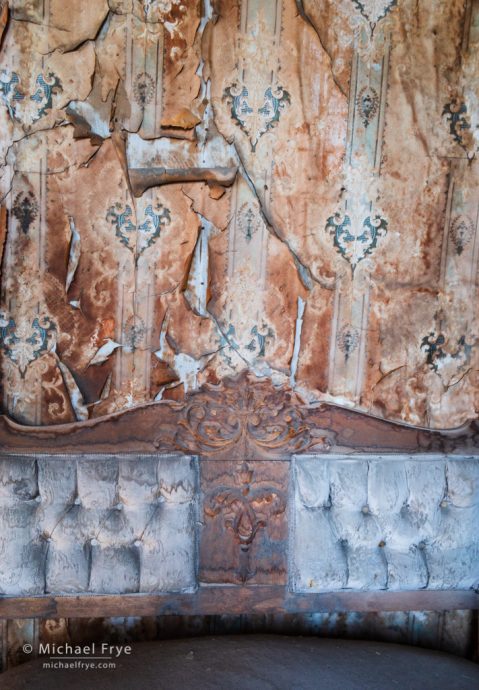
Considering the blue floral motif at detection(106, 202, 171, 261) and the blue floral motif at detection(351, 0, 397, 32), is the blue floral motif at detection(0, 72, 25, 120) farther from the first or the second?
the blue floral motif at detection(351, 0, 397, 32)

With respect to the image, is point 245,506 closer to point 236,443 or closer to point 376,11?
point 236,443

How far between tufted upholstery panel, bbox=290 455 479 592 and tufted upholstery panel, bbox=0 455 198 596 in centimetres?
39

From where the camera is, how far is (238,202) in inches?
72.0

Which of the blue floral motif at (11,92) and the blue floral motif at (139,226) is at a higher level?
the blue floral motif at (11,92)

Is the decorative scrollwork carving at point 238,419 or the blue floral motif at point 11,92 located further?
the decorative scrollwork carving at point 238,419

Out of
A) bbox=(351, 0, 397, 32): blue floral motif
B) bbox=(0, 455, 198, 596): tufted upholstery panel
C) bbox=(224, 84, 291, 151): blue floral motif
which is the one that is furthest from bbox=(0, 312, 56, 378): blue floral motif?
bbox=(351, 0, 397, 32): blue floral motif

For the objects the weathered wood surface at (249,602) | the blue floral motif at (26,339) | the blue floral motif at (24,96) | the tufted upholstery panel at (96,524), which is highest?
the blue floral motif at (24,96)

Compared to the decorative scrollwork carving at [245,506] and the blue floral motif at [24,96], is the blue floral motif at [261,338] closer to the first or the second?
the decorative scrollwork carving at [245,506]

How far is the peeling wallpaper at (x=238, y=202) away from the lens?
175 centimetres

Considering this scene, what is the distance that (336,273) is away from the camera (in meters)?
Answer: 1.89

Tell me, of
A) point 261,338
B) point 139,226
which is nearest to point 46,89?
point 139,226

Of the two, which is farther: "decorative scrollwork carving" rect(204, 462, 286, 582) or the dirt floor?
"decorative scrollwork carving" rect(204, 462, 286, 582)

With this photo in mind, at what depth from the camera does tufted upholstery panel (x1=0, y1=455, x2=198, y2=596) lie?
1.72 metres

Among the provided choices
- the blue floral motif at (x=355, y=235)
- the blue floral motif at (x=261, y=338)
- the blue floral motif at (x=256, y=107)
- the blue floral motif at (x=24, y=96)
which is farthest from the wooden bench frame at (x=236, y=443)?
the blue floral motif at (x=24, y=96)
